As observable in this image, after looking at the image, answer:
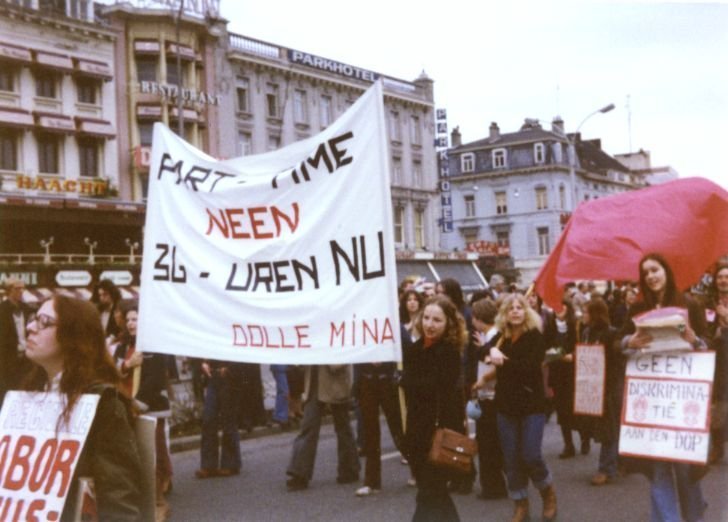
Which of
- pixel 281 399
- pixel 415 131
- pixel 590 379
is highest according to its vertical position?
pixel 415 131

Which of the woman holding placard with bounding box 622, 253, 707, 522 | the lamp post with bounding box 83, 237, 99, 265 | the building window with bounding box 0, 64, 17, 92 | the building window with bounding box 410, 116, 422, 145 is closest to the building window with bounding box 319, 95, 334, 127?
the building window with bounding box 410, 116, 422, 145

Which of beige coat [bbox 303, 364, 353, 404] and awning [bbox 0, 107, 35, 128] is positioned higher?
awning [bbox 0, 107, 35, 128]

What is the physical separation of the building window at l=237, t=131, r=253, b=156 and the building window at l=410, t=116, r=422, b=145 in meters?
8.25

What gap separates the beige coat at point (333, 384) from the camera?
859 cm

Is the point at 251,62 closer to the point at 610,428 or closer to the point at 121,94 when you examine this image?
the point at 121,94

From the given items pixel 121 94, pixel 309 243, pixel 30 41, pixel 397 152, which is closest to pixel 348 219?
pixel 309 243

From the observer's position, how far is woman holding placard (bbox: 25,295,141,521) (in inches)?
Result: 124

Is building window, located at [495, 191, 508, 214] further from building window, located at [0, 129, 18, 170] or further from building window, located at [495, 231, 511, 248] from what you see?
building window, located at [0, 129, 18, 170]

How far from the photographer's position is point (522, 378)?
657 cm

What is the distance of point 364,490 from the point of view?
8094mm

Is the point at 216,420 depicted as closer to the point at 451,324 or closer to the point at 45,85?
the point at 451,324

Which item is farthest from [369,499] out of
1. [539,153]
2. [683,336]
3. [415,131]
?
[539,153]

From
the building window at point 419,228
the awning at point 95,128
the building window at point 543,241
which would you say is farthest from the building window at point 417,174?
the building window at point 543,241

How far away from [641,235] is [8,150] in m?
25.8
